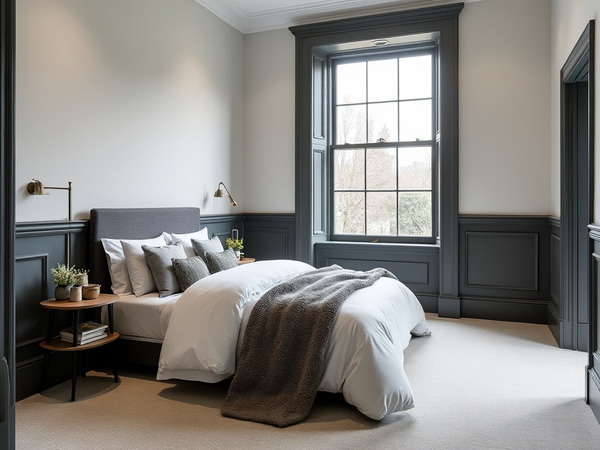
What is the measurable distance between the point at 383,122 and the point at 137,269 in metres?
3.35

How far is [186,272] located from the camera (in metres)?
3.57

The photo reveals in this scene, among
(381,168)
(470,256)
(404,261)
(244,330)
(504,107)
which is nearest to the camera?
(244,330)

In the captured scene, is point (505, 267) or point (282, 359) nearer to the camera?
point (282, 359)

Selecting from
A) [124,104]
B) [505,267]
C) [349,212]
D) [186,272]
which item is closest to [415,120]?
[349,212]

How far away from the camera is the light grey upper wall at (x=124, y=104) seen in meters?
3.24

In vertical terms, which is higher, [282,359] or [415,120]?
[415,120]

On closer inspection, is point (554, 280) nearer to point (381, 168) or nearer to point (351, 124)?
point (381, 168)

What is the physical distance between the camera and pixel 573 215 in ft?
13.2

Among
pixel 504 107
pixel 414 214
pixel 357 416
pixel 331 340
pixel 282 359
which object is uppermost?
pixel 504 107

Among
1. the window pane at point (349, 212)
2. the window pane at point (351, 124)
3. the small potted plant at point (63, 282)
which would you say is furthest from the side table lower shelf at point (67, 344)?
the window pane at point (351, 124)

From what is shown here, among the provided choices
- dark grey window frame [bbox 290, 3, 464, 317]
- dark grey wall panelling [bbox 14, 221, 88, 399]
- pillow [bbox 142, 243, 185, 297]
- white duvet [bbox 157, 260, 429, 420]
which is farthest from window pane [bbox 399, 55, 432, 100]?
dark grey wall panelling [bbox 14, 221, 88, 399]

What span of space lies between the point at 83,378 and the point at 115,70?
233 centimetres

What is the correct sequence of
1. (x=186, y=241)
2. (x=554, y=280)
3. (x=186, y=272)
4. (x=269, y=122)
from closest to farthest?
(x=186, y=272)
(x=186, y=241)
(x=554, y=280)
(x=269, y=122)

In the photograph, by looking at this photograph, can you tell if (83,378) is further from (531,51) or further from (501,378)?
(531,51)
